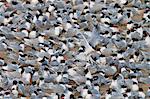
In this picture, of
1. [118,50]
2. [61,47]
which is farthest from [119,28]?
[61,47]

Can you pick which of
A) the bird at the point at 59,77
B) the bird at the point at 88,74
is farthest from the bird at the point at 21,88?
the bird at the point at 88,74

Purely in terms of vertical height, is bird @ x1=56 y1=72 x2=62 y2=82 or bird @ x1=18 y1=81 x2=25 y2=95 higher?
bird @ x1=56 y1=72 x2=62 y2=82

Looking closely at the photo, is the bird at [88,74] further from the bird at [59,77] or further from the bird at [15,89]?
the bird at [15,89]

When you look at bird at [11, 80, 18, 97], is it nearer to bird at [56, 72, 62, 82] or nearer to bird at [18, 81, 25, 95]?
bird at [18, 81, 25, 95]

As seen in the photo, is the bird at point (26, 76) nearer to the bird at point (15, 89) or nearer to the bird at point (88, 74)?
the bird at point (15, 89)

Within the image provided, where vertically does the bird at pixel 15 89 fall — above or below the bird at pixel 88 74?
below

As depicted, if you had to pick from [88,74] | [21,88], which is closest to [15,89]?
[21,88]

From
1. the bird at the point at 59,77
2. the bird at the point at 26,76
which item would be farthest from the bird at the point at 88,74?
the bird at the point at 26,76

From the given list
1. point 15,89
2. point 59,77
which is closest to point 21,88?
point 15,89

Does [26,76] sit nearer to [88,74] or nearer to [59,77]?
[59,77]

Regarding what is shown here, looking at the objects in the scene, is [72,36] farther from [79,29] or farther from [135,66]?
[135,66]

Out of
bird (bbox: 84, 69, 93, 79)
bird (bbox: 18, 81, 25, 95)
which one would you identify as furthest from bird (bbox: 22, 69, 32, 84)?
bird (bbox: 84, 69, 93, 79)
